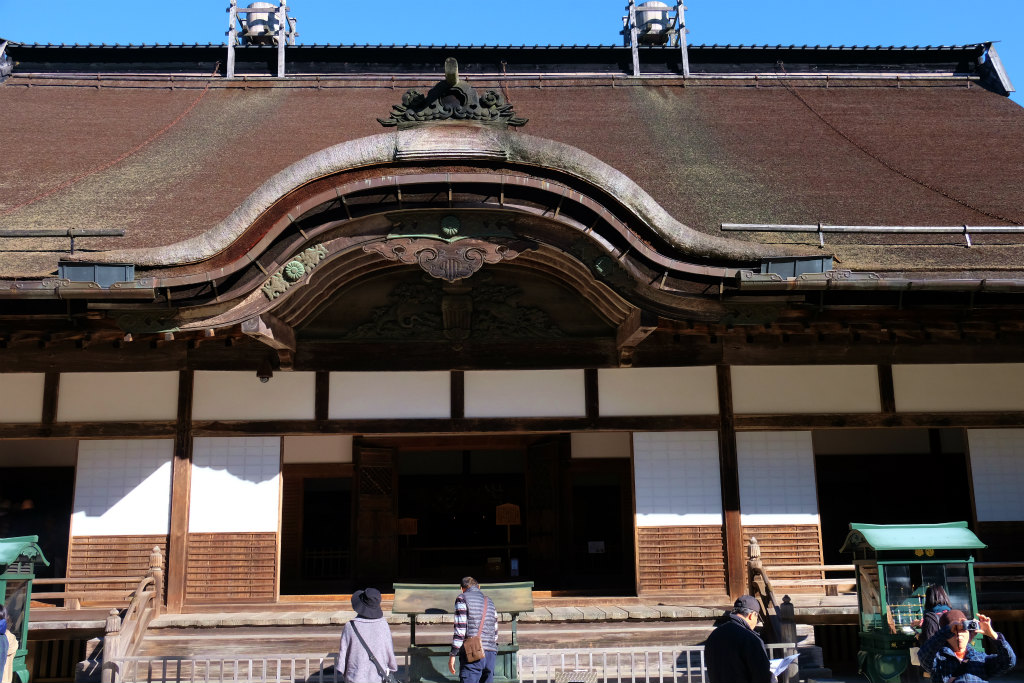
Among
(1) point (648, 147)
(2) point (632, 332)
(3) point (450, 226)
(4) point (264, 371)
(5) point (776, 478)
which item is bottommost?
(5) point (776, 478)

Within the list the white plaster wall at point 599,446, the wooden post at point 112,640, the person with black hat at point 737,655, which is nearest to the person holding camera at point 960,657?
the person with black hat at point 737,655

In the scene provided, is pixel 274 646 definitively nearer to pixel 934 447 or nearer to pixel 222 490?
pixel 222 490

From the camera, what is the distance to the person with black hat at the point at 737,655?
441 cm

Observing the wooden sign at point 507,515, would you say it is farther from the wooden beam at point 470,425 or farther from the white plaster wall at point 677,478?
the white plaster wall at point 677,478

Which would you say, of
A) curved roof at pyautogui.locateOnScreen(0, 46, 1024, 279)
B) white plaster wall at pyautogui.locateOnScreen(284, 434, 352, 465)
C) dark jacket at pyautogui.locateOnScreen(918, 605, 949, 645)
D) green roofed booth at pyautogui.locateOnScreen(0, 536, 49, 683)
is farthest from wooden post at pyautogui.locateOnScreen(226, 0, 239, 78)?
dark jacket at pyautogui.locateOnScreen(918, 605, 949, 645)

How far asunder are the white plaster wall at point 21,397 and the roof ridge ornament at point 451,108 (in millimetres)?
4444

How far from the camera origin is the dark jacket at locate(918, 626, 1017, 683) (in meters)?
4.88

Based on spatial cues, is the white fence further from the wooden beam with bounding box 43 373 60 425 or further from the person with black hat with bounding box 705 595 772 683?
the wooden beam with bounding box 43 373 60 425

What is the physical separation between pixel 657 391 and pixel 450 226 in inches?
114

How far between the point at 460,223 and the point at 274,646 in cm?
383

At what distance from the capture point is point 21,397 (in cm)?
907

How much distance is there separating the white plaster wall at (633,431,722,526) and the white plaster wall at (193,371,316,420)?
3320 millimetres

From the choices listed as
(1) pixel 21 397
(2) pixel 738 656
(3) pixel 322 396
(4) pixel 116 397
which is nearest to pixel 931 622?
(2) pixel 738 656

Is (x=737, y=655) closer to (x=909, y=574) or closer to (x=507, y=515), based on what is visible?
(x=909, y=574)
